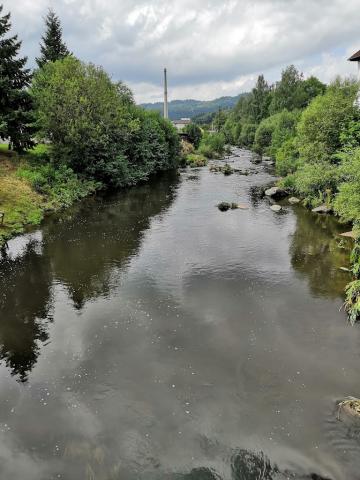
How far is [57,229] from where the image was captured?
112ft

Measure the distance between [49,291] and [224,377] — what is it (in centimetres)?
1269

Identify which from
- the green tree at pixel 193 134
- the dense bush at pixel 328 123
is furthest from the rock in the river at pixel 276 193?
the green tree at pixel 193 134

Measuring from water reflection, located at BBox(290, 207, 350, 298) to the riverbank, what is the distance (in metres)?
24.0

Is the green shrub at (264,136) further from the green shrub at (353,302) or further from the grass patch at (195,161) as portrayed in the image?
the green shrub at (353,302)

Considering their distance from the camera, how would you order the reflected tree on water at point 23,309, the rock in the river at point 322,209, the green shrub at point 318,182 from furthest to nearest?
the rock in the river at point 322,209
the green shrub at point 318,182
the reflected tree on water at point 23,309

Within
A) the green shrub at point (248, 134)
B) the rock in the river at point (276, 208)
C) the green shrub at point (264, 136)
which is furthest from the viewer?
the green shrub at point (248, 134)

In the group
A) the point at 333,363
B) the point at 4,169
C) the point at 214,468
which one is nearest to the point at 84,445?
the point at 214,468

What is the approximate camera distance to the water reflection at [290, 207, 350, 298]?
2278 centimetres

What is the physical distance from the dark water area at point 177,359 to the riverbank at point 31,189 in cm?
553

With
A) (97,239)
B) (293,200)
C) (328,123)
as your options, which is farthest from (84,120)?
(328,123)

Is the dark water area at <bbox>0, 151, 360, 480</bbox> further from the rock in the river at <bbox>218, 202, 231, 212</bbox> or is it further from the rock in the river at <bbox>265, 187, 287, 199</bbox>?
the rock in the river at <bbox>265, 187, 287, 199</bbox>

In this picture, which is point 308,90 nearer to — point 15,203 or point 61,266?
point 15,203

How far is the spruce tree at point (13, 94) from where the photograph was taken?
1672 inches

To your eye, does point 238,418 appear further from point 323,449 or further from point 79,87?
point 79,87
